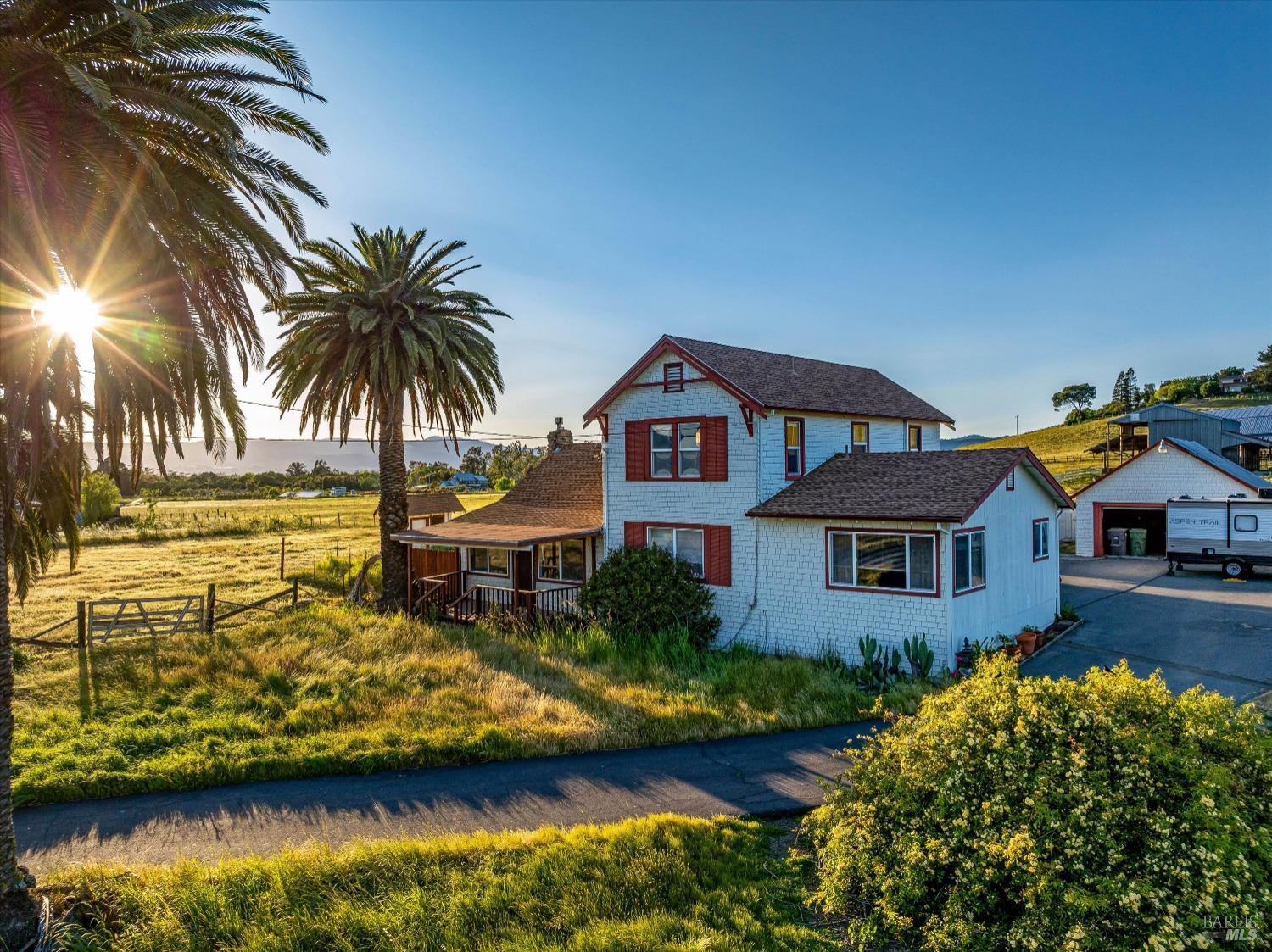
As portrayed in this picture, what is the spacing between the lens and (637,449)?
21.1m

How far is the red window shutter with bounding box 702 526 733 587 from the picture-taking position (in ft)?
63.7

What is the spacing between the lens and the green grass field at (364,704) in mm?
10953

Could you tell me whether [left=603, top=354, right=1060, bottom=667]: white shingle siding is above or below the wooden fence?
above

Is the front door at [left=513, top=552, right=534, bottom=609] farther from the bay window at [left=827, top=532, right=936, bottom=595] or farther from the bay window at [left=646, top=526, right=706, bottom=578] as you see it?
the bay window at [left=827, top=532, right=936, bottom=595]

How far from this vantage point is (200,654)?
16.0 m

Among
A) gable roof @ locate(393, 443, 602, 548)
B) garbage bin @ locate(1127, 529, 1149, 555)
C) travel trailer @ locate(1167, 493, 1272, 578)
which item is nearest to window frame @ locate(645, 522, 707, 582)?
gable roof @ locate(393, 443, 602, 548)

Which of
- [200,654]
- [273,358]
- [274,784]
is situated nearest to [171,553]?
[273,358]

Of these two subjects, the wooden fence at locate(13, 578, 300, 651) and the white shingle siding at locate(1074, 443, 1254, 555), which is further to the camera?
the white shingle siding at locate(1074, 443, 1254, 555)

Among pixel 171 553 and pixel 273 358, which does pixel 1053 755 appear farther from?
pixel 171 553

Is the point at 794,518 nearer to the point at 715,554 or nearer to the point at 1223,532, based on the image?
the point at 715,554

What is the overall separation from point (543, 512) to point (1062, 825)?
20.9 metres

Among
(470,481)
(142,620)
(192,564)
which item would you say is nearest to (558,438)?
(142,620)

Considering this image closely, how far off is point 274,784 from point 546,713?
4539 millimetres

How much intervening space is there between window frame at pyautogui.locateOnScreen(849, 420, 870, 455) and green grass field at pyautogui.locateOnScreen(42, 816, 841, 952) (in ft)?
51.9
